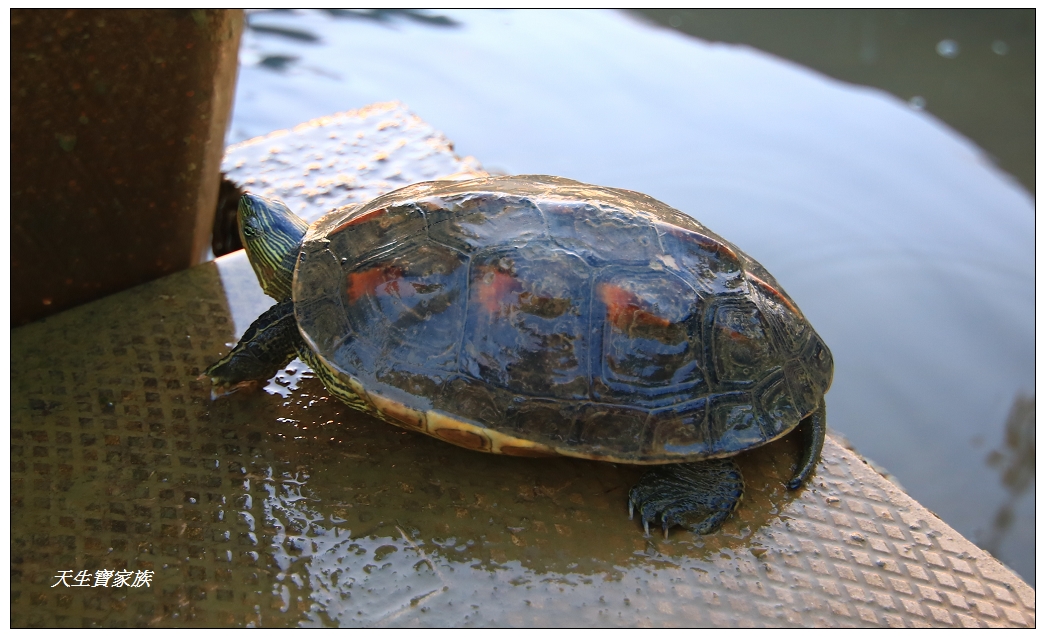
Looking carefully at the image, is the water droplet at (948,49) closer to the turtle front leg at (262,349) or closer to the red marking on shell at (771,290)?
the red marking on shell at (771,290)

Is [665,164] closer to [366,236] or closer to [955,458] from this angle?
[955,458]

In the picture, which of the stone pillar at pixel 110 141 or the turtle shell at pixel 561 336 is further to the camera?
the stone pillar at pixel 110 141

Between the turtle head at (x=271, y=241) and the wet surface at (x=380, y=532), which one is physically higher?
the turtle head at (x=271, y=241)

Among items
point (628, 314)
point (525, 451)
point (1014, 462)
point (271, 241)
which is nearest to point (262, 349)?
point (271, 241)

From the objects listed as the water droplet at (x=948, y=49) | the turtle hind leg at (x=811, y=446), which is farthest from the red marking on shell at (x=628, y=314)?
the water droplet at (x=948, y=49)

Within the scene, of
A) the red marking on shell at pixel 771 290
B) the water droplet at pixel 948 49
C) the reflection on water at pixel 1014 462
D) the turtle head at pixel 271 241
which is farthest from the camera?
the water droplet at pixel 948 49

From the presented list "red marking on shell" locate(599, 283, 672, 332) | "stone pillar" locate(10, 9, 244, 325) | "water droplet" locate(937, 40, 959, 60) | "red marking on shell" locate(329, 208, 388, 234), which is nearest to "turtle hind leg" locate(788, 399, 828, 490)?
"red marking on shell" locate(599, 283, 672, 332)
